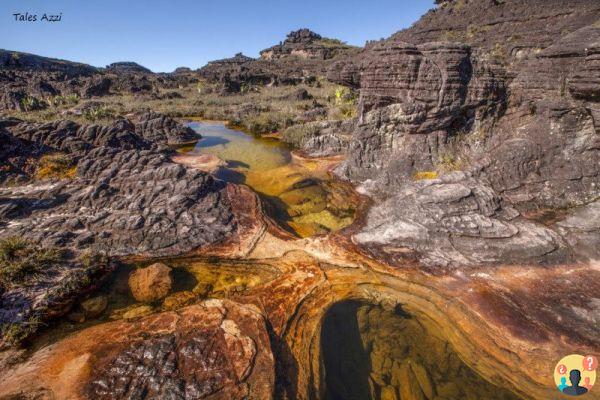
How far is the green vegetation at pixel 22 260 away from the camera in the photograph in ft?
15.6

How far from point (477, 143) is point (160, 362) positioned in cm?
987

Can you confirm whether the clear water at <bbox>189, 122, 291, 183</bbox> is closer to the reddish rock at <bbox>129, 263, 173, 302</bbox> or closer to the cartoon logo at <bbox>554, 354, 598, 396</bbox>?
the reddish rock at <bbox>129, 263, 173, 302</bbox>

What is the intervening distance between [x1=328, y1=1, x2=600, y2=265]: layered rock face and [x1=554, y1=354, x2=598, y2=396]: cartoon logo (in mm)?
1904

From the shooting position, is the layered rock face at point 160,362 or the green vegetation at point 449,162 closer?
the layered rock face at point 160,362

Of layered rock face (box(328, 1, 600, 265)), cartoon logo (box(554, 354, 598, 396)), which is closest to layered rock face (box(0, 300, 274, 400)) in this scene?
layered rock face (box(328, 1, 600, 265))

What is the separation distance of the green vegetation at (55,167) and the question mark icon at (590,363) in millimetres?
11298

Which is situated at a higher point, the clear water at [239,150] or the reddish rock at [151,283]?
the clear water at [239,150]

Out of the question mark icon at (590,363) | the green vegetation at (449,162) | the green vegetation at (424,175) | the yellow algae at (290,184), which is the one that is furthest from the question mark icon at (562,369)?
the green vegetation at (449,162)

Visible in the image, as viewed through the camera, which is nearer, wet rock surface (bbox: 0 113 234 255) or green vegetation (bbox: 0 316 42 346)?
green vegetation (bbox: 0 316 42 346)

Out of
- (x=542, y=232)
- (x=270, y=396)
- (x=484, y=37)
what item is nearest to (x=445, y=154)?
(x=542, y=232)

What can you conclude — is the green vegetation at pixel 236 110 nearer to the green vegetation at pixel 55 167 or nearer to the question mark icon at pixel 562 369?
the green vegetation at pixel 55 167

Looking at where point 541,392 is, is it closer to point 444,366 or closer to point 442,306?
point 444,366

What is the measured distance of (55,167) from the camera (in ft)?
28.0

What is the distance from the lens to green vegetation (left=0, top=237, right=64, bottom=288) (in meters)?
4.74
